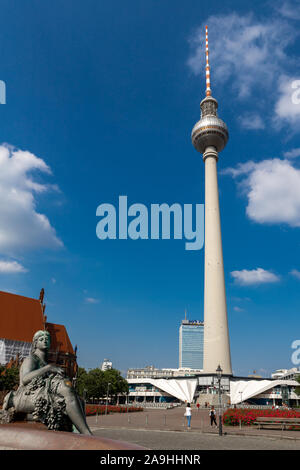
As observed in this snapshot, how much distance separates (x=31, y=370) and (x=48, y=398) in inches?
31.4

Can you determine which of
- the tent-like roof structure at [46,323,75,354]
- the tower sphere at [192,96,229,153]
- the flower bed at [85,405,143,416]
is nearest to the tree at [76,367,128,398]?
the tent-like roof structure at [46,323,75,354]

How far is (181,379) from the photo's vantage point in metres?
74.3

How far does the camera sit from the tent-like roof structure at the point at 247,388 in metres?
65.2

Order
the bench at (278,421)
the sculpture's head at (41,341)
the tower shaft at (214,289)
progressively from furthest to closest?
the tower shaft at (214,289), the bench at (278,421), the sculpture's head at (41,341)

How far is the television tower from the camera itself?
217ft

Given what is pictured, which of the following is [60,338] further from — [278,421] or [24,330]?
[278,421]

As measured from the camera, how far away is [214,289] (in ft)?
226

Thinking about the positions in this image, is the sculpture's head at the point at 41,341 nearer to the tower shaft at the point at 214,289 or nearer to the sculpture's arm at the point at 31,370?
the sculpture's arm at the point at 31,370

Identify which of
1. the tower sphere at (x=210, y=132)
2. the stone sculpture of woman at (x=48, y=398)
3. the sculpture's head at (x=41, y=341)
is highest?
Result: the tower sphere at (x=210, y=132)

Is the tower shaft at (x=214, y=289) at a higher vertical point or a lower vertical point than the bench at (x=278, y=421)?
higher

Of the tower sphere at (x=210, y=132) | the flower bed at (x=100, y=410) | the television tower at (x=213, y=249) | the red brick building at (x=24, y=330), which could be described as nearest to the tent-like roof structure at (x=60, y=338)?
the red brick building at (x=24, y=330)

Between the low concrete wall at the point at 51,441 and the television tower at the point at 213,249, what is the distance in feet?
216

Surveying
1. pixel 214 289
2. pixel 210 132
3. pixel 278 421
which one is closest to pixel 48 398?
pixel 278 421
